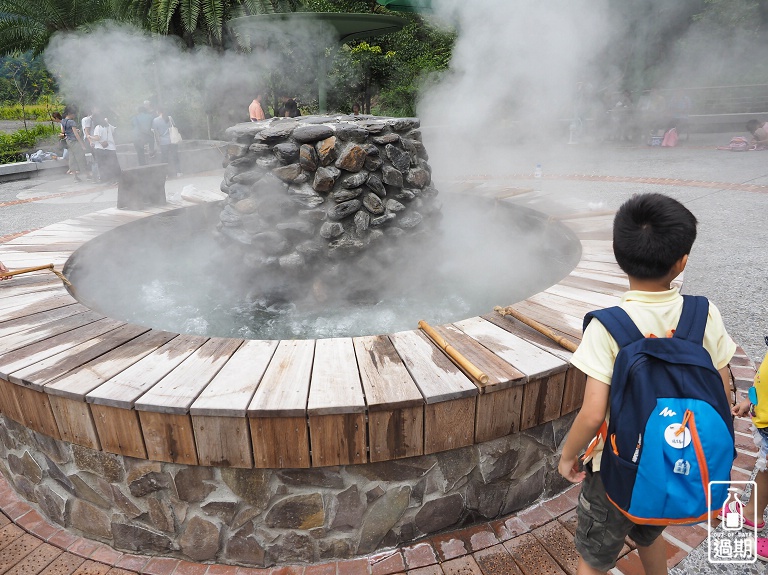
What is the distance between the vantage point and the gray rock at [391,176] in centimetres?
336

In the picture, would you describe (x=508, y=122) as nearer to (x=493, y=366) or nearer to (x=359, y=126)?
(x=359, y=126)

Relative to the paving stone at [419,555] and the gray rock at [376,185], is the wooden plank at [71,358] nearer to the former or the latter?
the paving stone at [419,555]

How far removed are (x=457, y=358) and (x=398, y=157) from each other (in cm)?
196

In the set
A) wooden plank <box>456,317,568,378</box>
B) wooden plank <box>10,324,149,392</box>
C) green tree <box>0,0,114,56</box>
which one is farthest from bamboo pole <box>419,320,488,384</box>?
green tree <box>0,0,114,56</box>

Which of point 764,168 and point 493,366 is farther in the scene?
point 764,168

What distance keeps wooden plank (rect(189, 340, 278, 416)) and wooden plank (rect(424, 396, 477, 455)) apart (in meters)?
0.61

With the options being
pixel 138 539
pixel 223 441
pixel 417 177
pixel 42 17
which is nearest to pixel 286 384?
pixel 223 441

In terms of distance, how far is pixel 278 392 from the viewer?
5.50 feet

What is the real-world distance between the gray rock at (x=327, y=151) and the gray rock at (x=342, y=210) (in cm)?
28

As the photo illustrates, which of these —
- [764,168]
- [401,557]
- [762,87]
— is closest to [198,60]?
[764,168]

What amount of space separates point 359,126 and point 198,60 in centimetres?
988

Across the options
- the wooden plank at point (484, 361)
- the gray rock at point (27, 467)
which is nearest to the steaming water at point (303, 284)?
the wooden plank at point (484, 361)

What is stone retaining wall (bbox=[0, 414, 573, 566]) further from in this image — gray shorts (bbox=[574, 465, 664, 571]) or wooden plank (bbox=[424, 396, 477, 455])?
gray shorts (bbox=[574, 465, 664, 571])

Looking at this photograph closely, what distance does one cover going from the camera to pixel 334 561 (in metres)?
1.83
